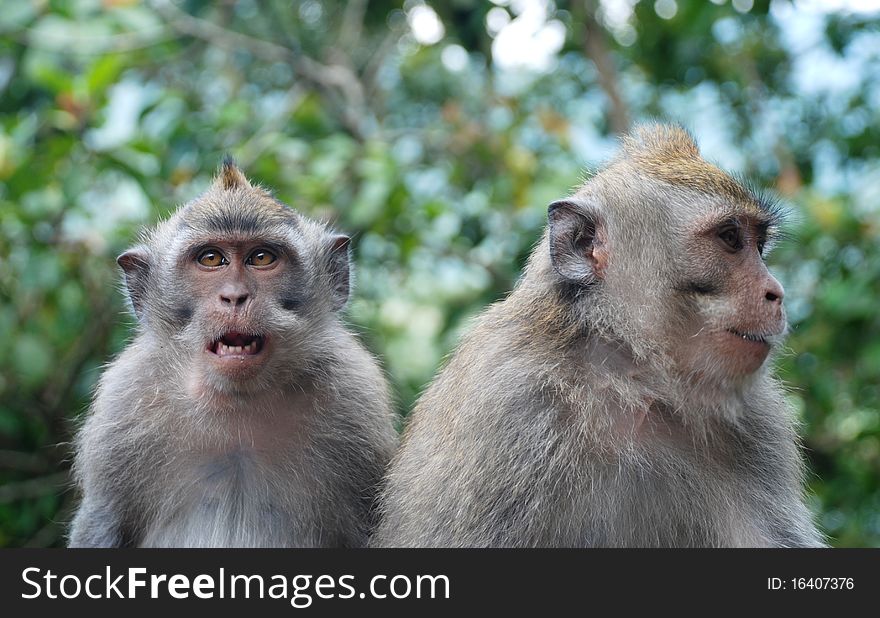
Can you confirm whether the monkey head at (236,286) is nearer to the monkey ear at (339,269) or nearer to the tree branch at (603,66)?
the monkey ear at (339,269)

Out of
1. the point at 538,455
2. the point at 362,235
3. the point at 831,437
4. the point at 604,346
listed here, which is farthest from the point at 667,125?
the point at 831,437

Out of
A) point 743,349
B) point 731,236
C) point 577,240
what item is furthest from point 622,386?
point 731,236

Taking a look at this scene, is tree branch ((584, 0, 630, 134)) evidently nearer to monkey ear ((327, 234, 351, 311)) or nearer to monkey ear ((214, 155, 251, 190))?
monkey ear ((327, 234, 351, 311))

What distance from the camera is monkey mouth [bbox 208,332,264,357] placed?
442cm

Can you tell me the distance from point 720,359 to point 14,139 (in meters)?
5.71

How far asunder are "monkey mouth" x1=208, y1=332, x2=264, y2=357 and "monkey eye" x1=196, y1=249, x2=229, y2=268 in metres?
0.45

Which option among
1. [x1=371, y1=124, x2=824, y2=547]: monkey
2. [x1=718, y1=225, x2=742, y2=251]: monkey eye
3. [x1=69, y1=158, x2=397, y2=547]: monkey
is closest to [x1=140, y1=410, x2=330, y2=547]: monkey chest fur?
[x1=69, y1=158, x2=397, y2=547]: monkey

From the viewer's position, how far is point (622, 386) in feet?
13.1

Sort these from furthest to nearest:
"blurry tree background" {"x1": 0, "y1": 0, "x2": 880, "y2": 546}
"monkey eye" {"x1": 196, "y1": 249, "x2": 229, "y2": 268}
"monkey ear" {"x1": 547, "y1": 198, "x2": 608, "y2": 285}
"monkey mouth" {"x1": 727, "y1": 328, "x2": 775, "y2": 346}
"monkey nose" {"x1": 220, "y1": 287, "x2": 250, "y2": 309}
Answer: "blurry tree background" {"x1": 0, "y1": 0, "x2": 880, "y2": 546} → "monkey eye" {"x1": 196, "y1": 249, "x2": 229, "y2": 268} → "monkey nose" {"x1": 220, "y1": 287, "x2": 250, "y2": 309} → "monkey ear" {"x1": 547, "y1": 198, "x2": 608, "y2": 285} → "monkey mouth" {"x1": 727, "y1": 328, "x2": 775, "y2": 346}

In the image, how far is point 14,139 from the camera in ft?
24.6

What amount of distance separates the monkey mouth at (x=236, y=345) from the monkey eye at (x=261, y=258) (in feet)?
1.38

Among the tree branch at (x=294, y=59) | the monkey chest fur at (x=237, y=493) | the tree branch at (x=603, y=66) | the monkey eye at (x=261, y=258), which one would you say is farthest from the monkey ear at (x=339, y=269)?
the tree branch at (x=603, y=66)

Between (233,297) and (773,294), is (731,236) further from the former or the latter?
(233,297)
